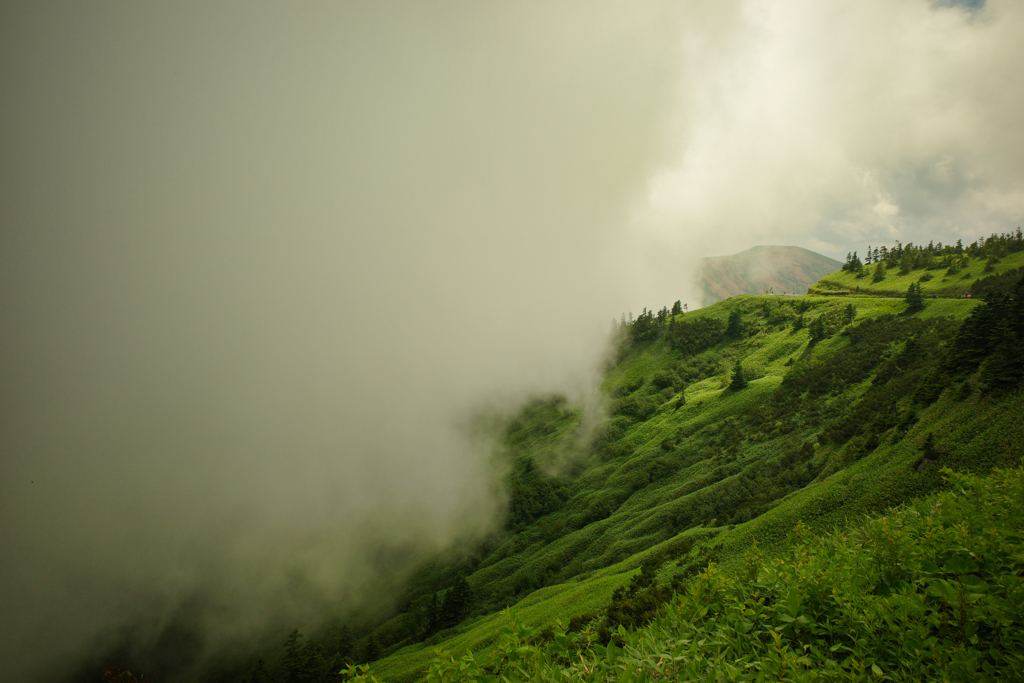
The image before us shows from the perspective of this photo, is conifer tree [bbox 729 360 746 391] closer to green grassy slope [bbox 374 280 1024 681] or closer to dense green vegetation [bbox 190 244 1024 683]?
dense green vegetation [bbox 190 244 1024 683]

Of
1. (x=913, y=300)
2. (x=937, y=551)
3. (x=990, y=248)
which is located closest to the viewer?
(x=937, y=551)

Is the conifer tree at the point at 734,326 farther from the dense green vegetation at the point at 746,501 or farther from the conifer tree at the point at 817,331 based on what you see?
the conifer tree at the point at 817,331

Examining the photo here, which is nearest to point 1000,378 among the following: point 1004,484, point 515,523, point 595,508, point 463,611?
point 1004,484

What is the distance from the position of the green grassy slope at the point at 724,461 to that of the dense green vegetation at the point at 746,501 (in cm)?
47

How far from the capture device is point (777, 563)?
834 cm

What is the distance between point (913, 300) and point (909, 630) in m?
128

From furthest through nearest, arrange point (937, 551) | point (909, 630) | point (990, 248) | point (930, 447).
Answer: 1. point (990, 248)
2. point (930, 447)
3. point (937, 551)
4. point (909, 630)

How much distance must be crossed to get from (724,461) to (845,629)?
98243 millimetres

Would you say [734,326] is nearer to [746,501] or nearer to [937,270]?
[937,270]

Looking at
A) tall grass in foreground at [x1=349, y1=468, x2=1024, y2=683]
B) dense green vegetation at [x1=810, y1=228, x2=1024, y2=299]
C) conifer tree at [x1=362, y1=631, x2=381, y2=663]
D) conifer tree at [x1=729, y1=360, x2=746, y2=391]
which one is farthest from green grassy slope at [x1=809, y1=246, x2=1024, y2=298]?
conifer tree at [x1=362, y1=631, x2=381, y2=663]

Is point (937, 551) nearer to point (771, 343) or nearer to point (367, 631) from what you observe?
point (771, 343)

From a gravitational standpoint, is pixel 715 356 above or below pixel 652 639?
above

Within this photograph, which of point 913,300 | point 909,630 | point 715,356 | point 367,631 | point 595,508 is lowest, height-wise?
point 367,631

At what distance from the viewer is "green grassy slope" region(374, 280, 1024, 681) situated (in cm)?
3244
